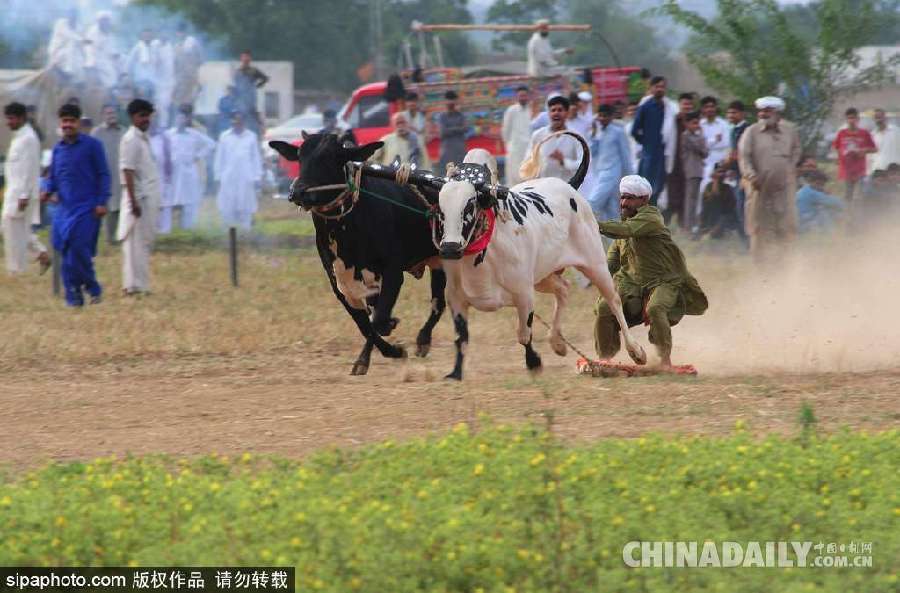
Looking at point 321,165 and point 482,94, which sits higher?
point 482,94

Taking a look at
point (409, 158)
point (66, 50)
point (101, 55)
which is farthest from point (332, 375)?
point (66, 50)

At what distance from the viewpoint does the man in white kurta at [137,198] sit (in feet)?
48.4

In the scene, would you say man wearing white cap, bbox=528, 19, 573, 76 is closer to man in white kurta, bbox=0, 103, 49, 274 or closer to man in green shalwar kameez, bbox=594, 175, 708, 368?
man in white kurta, bbox=0, 103, 49, 274

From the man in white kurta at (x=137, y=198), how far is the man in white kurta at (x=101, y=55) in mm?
9316

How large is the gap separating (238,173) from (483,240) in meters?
13.0

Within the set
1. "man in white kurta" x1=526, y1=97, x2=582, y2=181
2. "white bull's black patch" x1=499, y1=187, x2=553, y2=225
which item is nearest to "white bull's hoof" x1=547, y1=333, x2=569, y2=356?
"white bull's black patch" x1=499, y1=187, x2=553, y2=225

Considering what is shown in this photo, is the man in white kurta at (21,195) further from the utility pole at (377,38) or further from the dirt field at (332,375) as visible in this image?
the utility pole at (377,38)

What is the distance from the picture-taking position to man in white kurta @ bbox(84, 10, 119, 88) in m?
24.0

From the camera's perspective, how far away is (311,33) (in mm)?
50531

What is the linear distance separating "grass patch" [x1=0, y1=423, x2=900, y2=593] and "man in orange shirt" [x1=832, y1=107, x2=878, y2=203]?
48.0ft

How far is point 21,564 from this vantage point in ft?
19.0

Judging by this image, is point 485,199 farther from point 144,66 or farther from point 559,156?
point 144,66

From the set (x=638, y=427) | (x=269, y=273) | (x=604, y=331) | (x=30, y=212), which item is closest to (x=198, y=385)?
(x=604, y=331)

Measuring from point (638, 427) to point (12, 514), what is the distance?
3.35 meters
